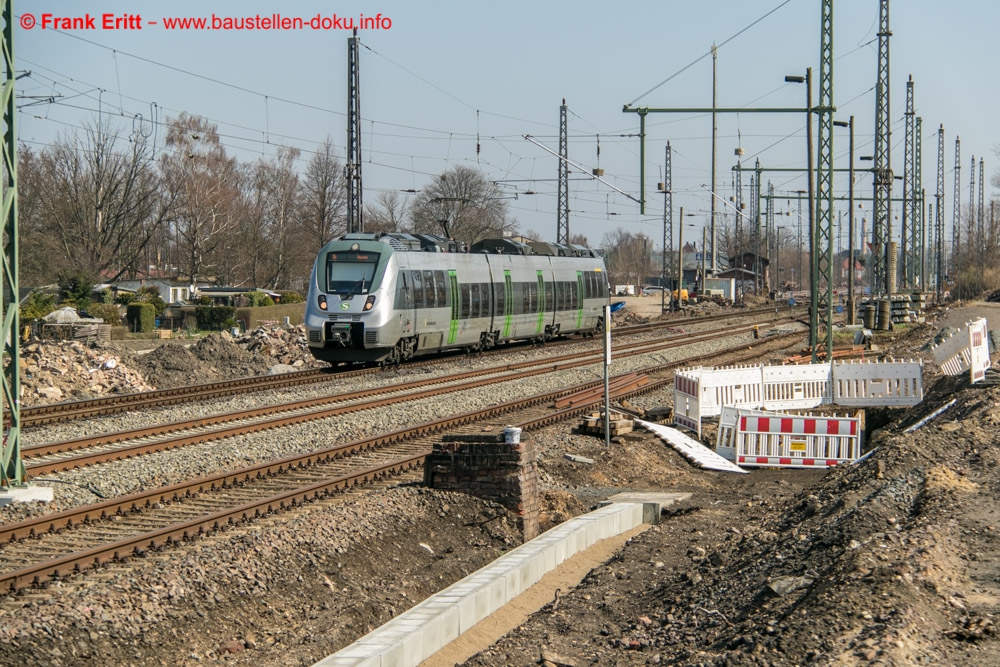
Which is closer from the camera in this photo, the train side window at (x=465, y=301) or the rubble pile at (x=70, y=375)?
the rubble pile at (x=70, y=375)

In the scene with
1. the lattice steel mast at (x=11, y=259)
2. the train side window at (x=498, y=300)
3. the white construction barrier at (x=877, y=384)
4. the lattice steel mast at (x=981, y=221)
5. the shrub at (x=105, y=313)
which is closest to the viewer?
the lattice steel mast at (x=11, y=259)

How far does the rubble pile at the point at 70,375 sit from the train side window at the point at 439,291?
23.6 ft

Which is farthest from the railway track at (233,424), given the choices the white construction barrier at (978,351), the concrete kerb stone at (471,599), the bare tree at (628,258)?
the bare tree at (628,258)

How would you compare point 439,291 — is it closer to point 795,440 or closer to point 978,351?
point 978,351

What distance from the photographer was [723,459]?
16.3 meters

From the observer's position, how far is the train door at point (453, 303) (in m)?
28.3

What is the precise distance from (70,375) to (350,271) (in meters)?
6.42

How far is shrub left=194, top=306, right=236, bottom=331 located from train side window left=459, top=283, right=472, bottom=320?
19.1 m

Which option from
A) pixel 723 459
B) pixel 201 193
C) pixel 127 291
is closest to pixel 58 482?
pixel 723 459

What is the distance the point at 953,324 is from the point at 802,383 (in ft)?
84.6

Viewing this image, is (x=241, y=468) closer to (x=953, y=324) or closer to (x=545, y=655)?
(x=545, y=655)

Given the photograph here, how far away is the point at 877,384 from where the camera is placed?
20.9m

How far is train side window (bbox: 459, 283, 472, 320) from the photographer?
2912cm

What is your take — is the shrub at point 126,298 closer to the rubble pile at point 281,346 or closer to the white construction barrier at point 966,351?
the rubble pile at point 281,346
